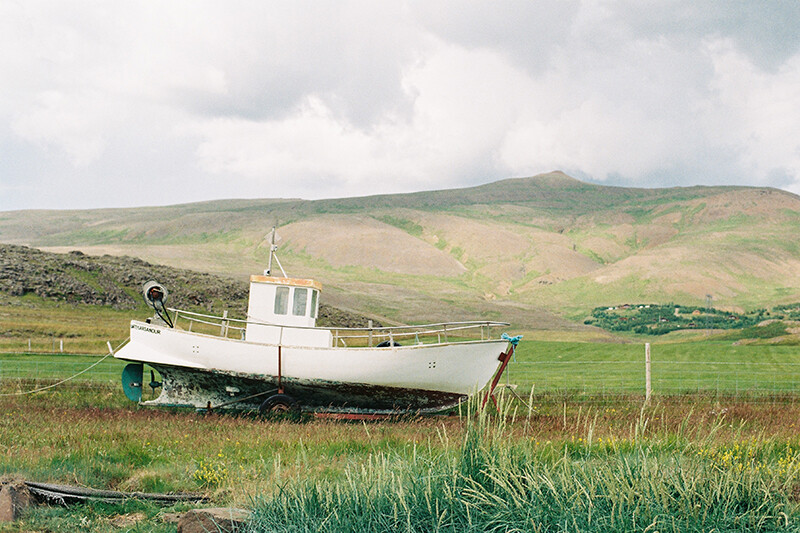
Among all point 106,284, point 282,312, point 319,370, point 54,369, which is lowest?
point 54,369

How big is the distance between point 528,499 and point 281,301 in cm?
1264

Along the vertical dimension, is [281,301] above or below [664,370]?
above

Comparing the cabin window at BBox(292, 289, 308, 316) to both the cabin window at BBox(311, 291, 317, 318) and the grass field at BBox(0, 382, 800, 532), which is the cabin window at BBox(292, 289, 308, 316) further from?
the grass field at BBox(0, 382, 800, 532)

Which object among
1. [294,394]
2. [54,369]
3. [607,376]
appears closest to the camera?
[294,394]

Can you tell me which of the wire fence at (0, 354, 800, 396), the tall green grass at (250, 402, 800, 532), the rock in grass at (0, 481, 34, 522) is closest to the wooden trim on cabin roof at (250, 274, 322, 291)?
the wire fence at (0, 354, 800, 396)

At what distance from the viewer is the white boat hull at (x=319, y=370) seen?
16.4 metres

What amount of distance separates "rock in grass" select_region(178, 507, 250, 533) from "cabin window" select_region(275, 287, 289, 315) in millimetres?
11689

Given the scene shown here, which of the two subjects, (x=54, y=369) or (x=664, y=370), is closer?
(x=54, y=369)

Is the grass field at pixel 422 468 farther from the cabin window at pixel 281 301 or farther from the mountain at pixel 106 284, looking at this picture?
the mountain at pixel 106 284

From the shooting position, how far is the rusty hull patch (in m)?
16.7

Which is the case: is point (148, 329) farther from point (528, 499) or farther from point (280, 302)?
point (528, 499)

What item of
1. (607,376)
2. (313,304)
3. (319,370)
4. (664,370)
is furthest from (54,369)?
(664,370)

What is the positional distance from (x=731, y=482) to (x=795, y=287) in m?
193

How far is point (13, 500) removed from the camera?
7.34m
